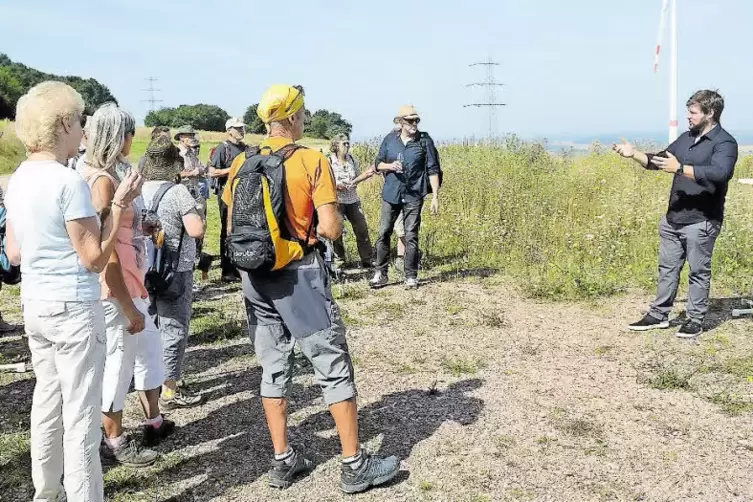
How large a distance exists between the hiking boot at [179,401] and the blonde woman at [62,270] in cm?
165

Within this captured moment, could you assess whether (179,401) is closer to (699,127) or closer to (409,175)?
(409,175)

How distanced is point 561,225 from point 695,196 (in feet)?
12.3

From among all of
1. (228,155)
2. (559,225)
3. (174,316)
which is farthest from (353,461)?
(559,225)

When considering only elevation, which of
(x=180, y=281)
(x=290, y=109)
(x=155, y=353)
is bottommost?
(x=155, y=353)

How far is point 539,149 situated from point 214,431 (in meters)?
10.8

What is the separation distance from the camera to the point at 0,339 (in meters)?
6.08

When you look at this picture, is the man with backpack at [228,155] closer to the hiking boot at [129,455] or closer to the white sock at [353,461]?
the hiking boot at [129,455]

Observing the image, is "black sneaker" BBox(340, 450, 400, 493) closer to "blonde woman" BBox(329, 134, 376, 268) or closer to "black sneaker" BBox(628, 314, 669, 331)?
"black sneaker" BBox(628, 314, 669, 331)

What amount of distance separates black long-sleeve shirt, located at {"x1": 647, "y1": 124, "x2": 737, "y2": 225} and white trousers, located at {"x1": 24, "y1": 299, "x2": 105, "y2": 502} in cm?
474

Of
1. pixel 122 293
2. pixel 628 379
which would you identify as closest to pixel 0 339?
pixel 122 293

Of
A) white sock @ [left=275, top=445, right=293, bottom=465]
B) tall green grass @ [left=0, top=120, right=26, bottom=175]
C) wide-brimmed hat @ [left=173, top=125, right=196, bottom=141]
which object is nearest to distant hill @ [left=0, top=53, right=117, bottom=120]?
tall green grass @ [left=0, top=120, right=26, bottom=175]

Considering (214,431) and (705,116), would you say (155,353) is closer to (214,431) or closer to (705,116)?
(214,431)

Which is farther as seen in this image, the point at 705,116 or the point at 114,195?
the point at 705,116

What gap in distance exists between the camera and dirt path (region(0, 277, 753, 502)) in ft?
11.6
